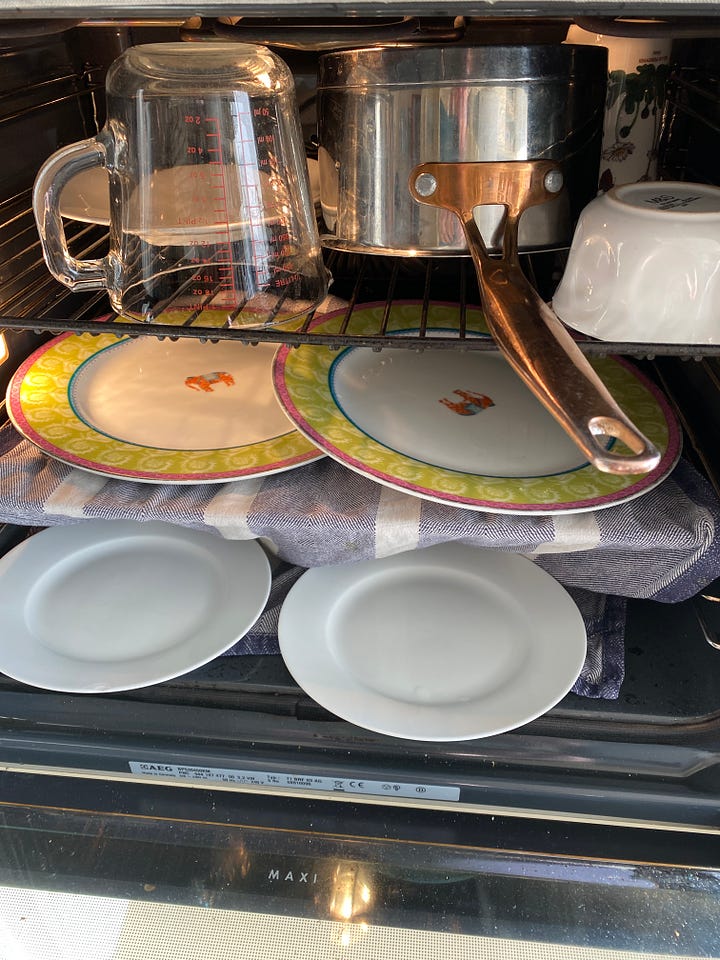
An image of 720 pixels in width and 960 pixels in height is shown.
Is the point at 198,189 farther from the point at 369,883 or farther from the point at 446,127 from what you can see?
the point at 369,883

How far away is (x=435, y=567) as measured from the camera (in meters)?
0.71

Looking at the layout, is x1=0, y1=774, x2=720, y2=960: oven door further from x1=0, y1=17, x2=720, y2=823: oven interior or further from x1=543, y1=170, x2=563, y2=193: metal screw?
x1=543, y1=170, x2=563, y2=193: metal screw

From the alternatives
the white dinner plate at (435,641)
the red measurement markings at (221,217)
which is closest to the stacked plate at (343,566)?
the white dinner plate at (435,641)

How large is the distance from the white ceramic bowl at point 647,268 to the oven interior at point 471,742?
0.30 ft

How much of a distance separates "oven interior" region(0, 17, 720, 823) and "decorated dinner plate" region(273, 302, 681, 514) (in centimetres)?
5

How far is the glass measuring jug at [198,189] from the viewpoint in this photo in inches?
20.8

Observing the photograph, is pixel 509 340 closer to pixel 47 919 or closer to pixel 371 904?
pixel 371 904

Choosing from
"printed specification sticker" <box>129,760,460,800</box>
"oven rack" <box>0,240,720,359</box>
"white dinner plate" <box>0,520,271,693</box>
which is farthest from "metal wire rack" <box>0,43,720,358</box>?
"printed specification sticker" <box>129,760,460,800</box>

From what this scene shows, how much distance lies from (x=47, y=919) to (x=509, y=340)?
1.86 ft

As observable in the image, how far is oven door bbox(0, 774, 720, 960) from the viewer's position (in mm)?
585

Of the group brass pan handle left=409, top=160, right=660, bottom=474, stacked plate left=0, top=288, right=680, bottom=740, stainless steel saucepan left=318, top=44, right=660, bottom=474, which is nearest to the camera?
brass pan handle left=409, top=160, right=660, bottom=474

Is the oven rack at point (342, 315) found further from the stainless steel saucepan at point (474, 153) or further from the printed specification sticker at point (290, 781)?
the printed specification sticker at point (290, 781)

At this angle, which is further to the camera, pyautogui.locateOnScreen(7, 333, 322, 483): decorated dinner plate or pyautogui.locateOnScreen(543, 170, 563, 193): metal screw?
pyautogui.locateOnScreen(7, 333, 322, 483): decorated dinner plate

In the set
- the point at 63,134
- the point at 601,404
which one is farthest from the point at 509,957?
the point at 63,134
